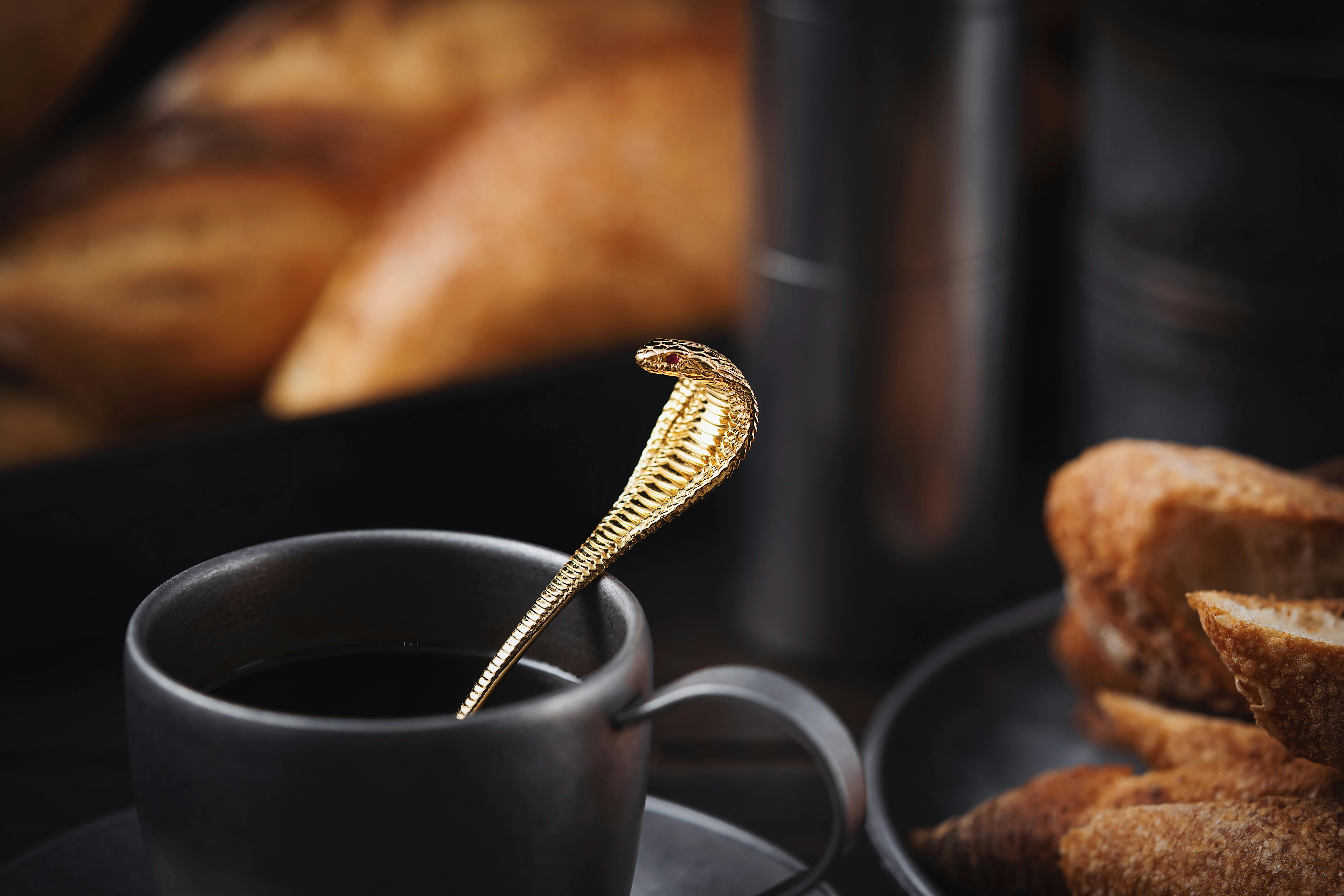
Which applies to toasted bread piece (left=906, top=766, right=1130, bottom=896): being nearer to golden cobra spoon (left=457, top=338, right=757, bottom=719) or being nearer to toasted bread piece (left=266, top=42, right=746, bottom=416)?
golden cobra spoon (left=457, top=338, right=757, bottom=719)

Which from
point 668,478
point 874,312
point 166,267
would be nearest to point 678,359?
point 668,478

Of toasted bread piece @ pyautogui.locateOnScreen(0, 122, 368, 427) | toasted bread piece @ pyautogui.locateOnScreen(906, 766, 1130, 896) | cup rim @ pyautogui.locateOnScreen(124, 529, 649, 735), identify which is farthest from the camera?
toasted bread piece @ pyautogui.locateOnScreen(0, 122, 368, 427)

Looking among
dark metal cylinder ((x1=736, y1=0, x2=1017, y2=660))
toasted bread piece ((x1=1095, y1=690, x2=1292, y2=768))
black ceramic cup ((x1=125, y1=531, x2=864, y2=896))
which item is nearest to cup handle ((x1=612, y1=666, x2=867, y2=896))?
black ceramic cup ((x1=125, y1=531, x2=864, y2=896))

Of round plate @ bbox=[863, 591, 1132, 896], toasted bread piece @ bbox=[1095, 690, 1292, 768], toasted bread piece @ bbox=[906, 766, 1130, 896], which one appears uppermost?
toasted bread piece @ bbox=[1095, 690, 1292, 768]

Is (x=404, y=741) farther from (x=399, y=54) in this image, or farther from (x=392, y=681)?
(x=399, y=54)

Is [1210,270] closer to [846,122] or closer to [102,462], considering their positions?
[846,122]

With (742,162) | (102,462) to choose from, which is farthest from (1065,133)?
(102,462)
